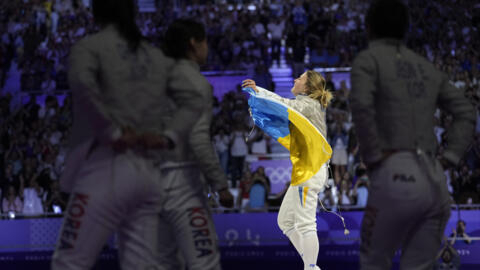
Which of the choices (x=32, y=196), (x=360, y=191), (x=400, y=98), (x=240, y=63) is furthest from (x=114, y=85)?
(x=240, y=63)

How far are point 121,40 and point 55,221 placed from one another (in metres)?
7.61

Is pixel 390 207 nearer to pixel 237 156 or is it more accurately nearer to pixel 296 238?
pixel 296 238

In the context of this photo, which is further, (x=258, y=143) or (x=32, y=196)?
(x=258, y=143)

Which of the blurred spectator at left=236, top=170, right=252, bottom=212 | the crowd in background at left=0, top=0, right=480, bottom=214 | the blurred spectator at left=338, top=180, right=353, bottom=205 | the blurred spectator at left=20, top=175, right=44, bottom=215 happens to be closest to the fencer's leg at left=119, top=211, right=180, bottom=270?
the crowd in background at left=0, top=0, right=480, bottom=214

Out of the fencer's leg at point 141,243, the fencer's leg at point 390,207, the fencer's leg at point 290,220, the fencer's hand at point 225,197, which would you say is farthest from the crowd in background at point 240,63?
the fencer's leg at point 141,243

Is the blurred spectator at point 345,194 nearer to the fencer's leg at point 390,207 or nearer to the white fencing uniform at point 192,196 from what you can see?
the fencer's leg at point 390,207

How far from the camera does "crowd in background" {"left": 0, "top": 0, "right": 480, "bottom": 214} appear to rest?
1207 centimetres

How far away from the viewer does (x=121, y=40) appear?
10.7 feet

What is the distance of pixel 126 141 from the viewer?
3.09 metres

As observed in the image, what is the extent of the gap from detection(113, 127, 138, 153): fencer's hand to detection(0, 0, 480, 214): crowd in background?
7.76 m

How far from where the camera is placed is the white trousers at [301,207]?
5742 mm

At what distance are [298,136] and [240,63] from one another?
1092cm

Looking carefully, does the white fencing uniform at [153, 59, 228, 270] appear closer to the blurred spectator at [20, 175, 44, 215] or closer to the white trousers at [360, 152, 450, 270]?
the white trousers at [360, 152, 450, 270]

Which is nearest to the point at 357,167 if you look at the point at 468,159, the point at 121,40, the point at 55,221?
the point at 468,159
